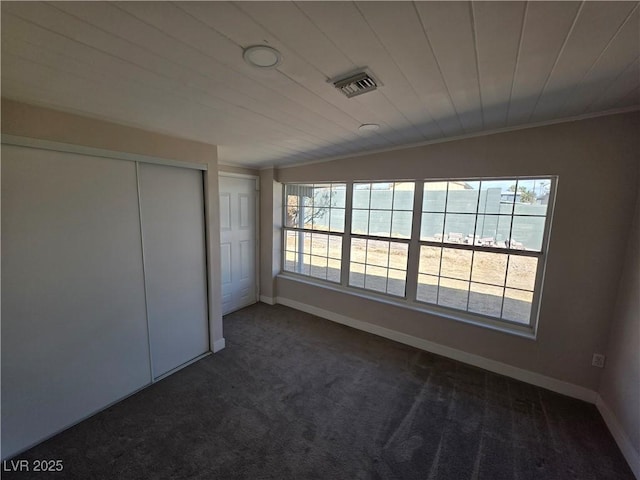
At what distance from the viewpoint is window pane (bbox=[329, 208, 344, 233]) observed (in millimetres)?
3746

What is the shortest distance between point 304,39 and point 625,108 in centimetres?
254

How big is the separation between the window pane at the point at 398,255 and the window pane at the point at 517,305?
1.06m

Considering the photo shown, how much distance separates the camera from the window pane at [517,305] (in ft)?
8.52

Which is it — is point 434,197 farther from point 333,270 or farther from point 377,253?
point 333,270

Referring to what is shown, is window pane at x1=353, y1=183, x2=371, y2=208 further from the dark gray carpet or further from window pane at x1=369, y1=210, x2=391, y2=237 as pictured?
the dark gray carpet

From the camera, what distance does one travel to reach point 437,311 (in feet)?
10.00

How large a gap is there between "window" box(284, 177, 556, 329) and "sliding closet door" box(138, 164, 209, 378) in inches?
71.1

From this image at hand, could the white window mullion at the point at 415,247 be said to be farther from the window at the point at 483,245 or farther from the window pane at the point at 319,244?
the window pane at the point at 319,244

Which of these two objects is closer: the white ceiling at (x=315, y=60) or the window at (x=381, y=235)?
the white ceiling at (x=315, y=60)

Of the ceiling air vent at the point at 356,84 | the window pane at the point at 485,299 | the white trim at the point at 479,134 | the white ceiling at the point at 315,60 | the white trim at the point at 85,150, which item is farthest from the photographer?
the window pane at the point at 485,299

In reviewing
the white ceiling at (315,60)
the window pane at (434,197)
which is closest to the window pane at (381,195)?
the window pane at (434,197)

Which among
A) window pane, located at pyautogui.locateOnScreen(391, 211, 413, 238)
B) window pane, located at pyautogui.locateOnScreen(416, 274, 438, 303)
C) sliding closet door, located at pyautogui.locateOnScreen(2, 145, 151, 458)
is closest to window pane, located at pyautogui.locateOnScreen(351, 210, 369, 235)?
window pane, located at pyautogui.locateOnScreen(391, 211, 413, 238)

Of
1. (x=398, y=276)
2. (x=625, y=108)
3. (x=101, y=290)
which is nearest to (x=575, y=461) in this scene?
(x=398, y=276)

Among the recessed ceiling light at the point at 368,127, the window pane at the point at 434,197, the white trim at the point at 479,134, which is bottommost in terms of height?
the window pane at the point at 434,197
